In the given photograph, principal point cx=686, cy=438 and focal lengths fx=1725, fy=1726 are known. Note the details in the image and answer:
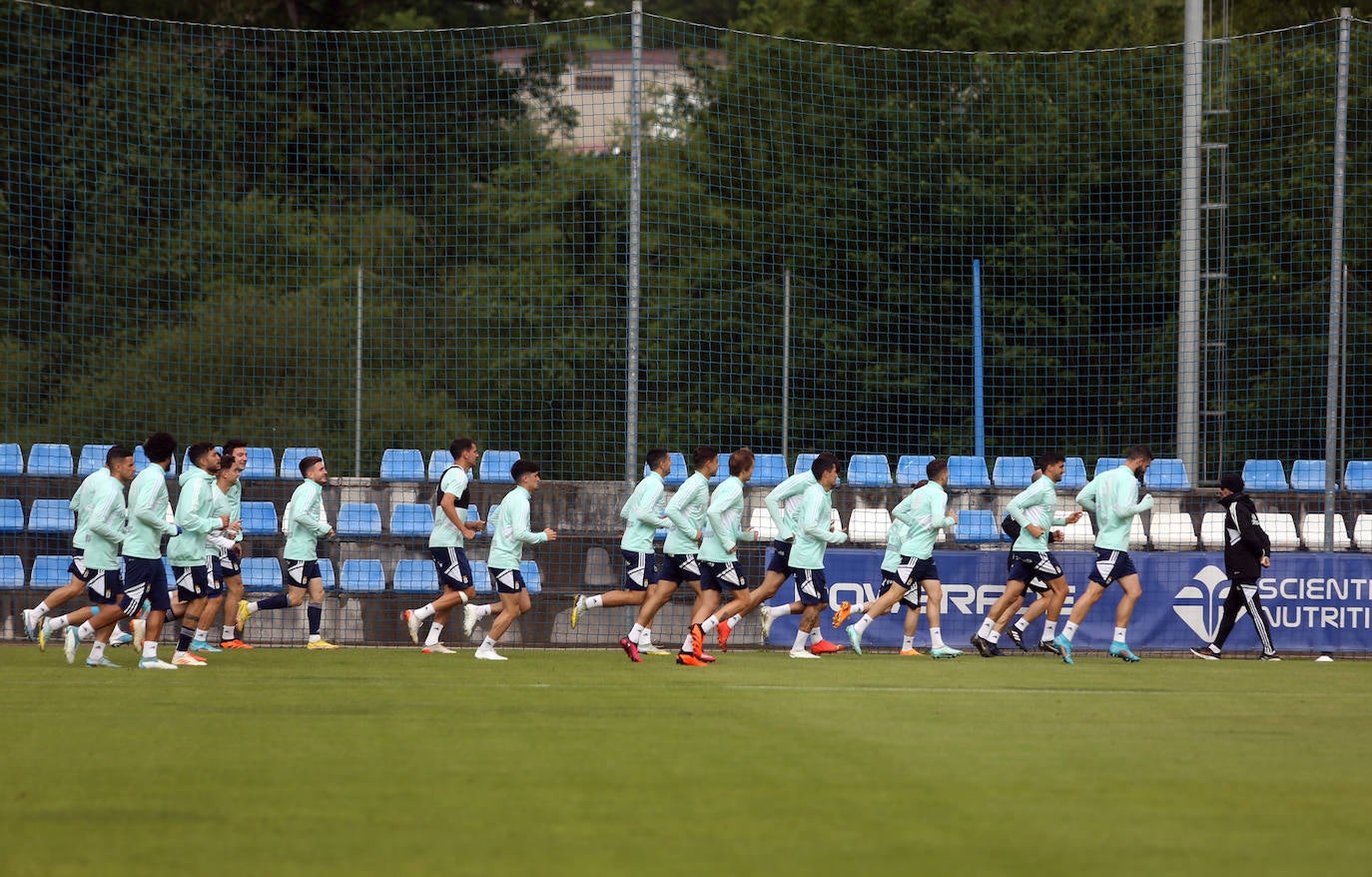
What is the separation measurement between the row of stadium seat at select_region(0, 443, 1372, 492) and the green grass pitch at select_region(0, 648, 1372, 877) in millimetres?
7124

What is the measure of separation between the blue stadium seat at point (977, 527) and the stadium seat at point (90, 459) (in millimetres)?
10622

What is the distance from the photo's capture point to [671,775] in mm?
8664

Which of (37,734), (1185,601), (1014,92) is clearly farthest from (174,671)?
(1014,92)

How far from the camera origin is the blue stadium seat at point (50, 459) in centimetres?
2138

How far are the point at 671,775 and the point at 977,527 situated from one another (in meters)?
12.8

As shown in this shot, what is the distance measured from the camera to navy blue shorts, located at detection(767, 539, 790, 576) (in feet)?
58.1

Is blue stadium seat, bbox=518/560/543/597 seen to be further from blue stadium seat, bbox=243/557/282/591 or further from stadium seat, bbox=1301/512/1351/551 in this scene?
stadium seat, bbox=1301/512/1351/551

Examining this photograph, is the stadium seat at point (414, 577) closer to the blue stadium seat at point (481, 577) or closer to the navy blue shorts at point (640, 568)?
the blue stadium seat at point (481, 577)

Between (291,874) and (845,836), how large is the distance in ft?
7.29

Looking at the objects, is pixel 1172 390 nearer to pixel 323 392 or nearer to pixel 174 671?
pixel 323 392

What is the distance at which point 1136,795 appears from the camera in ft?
26.7

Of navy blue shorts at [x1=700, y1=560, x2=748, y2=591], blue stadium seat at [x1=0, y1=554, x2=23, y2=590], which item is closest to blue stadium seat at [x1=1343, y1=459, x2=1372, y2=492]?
navy blue shorts at [x1=700, y1=560, x2=748, y2=591]

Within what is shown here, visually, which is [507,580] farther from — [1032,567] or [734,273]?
[734,273]

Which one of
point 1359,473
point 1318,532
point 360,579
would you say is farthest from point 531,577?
point 1359,473
